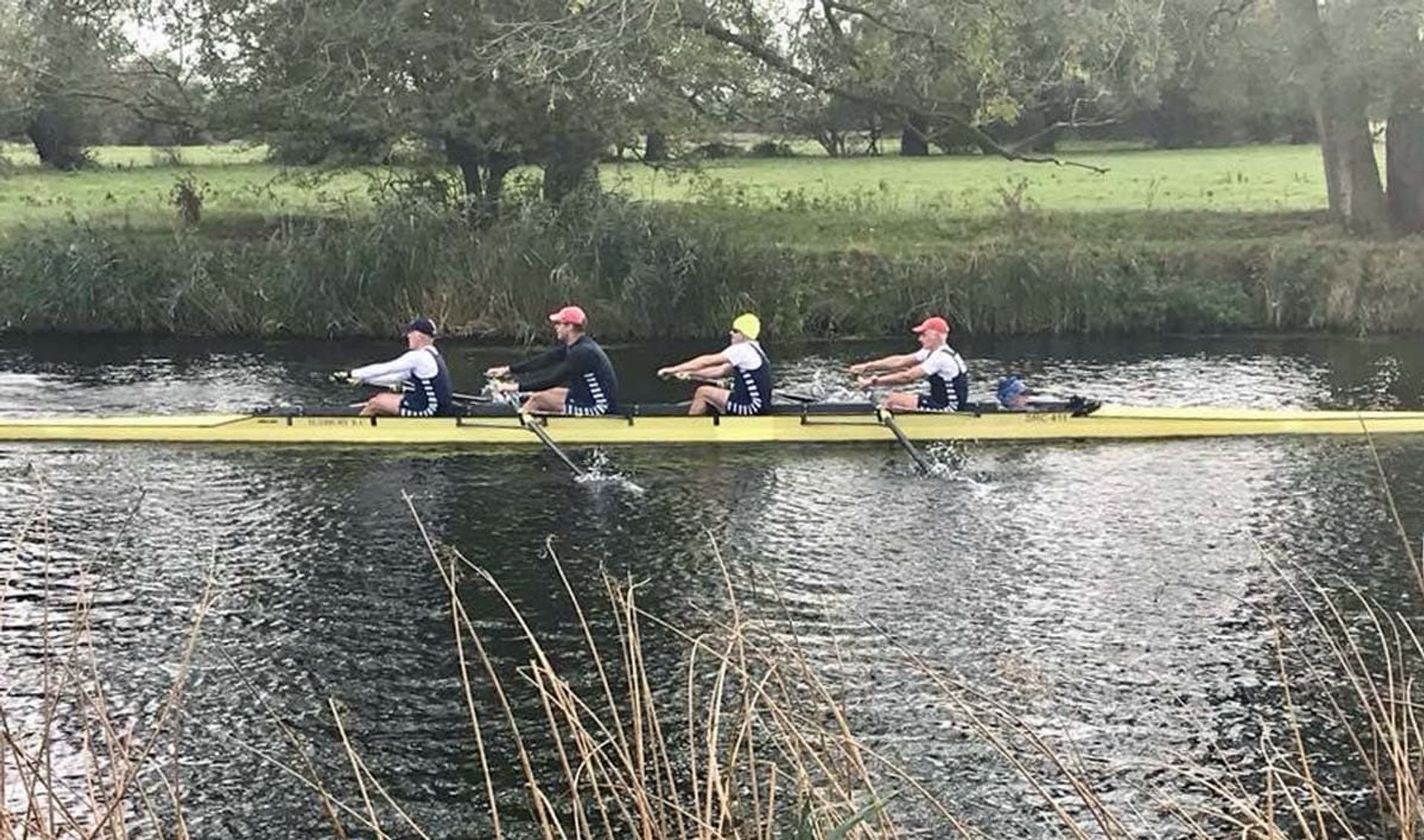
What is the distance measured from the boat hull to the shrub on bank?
972 centimetres

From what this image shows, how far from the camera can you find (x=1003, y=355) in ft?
89.5

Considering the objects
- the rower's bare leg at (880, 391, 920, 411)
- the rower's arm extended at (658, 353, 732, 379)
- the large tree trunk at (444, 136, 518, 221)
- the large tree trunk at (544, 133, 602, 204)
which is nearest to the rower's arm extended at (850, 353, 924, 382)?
the rower's bare leg at (880, 391, 920, 411)

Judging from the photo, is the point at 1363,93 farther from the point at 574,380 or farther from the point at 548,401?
the point at 548,401

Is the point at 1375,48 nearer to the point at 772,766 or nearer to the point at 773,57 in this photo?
the point at 773,57

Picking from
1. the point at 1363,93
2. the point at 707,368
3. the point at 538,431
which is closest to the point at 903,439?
the point at 707,368

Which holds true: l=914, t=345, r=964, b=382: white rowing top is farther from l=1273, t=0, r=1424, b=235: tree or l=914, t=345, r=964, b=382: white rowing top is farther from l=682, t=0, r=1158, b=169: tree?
l=1273, t=0, r=1424, b=235: tree

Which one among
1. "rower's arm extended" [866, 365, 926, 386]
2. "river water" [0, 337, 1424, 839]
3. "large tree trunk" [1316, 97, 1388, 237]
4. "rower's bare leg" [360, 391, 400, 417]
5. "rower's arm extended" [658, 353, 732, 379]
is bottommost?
"river water" [0, 337, 1424, 839]

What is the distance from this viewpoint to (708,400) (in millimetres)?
19109

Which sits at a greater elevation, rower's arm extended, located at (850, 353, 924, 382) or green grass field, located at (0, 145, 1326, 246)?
green grass field, located at (0, 145, 1326, 246)

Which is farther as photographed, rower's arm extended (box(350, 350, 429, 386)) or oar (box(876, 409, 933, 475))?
rower's arm extended (box(350, 350, 429, 386))

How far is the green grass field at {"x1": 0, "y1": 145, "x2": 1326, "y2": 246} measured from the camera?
3275cm

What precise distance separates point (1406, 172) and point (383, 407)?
2320 centimetres

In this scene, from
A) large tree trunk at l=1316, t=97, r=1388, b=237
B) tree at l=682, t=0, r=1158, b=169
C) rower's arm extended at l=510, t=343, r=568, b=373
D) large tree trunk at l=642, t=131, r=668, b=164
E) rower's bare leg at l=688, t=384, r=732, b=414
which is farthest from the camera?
large tree trunk at l=1316, t=97, r=1388, b=237

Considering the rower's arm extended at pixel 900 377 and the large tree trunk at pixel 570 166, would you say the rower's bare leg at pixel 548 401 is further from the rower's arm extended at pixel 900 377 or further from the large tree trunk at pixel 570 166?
the large tree trunk at pixel 570 166
